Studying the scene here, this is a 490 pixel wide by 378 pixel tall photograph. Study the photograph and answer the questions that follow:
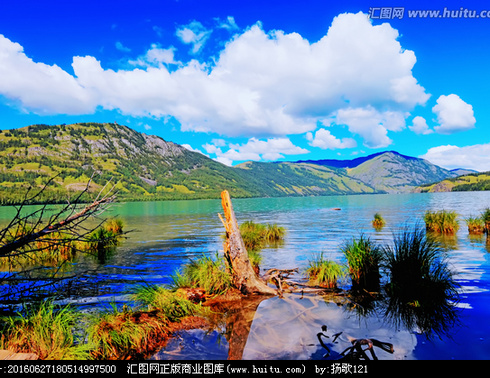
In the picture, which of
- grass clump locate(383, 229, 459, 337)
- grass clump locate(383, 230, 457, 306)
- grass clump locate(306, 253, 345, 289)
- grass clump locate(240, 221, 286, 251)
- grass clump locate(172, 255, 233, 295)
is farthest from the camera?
grass clump locate(240, 221, 286, 251)

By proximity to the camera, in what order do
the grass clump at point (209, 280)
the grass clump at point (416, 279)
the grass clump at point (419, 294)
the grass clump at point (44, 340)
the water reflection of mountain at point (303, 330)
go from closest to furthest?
the grass clump at point (44, 340), the water reflection of mountain at point (303, 330), the grass clump at point (419, 294), the grass clump at point (416, 279), the grass clump at point (209, 280)

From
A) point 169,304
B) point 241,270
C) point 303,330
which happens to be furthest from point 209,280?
point 303,330

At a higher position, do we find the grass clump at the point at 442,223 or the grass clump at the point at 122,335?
the grass clump at the point at 442,223

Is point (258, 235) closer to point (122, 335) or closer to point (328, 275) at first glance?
point (328, 275)

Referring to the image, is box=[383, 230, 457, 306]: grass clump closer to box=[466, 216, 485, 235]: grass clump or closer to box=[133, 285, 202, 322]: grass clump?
box=[133, 285, 202, 322]: grass clump

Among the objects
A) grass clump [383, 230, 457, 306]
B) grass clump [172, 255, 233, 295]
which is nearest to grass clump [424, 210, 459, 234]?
grass clump [383, 230, 457, 306]

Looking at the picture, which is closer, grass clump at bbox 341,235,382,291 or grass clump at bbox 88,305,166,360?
grass clump at bbox 88,305,166,360

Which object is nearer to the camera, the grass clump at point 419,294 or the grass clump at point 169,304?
the grass clump at point 419,294

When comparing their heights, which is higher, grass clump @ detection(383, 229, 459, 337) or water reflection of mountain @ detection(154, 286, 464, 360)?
grass clump @ detection(383, 229, 459, 337)

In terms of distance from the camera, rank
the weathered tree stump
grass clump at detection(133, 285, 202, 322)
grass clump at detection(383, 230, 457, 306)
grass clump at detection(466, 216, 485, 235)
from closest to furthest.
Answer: grass clump at detection(133, 285, 202, 322) < grass clump at detection(383, 230, 457, 306) < the weathered tree stump < grass clump at detection(466, 216, 485, 235)

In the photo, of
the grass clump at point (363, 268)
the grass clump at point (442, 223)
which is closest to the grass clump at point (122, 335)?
the grass clump at point (363, 268)

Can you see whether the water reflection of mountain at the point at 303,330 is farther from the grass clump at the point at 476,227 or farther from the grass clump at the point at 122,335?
the grass clump at the point at 476,227

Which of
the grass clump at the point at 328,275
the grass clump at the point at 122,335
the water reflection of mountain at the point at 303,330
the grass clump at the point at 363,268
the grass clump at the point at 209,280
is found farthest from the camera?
the grass clump at the point at 328,275
